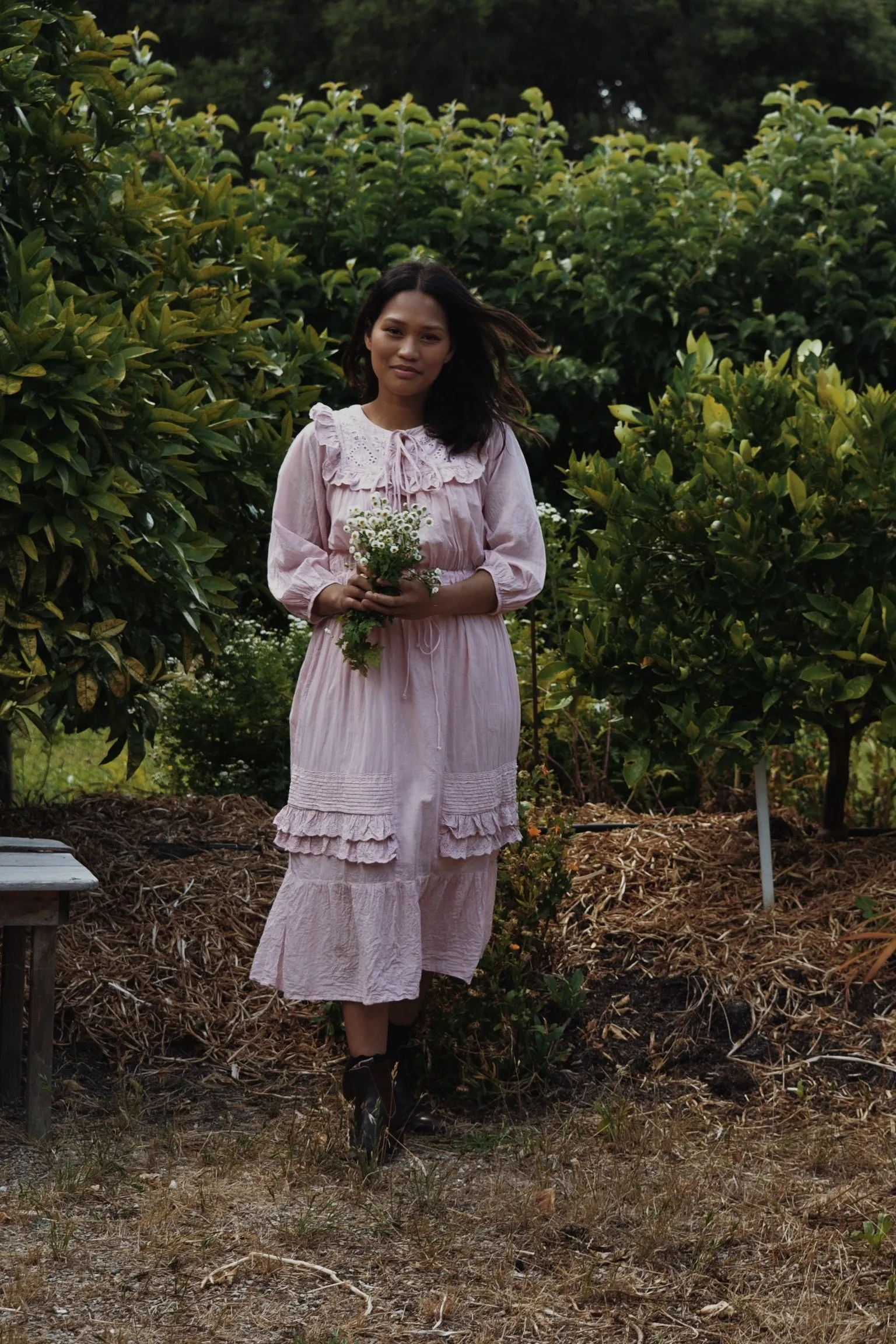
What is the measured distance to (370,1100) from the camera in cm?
344

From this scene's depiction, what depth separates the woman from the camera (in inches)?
135

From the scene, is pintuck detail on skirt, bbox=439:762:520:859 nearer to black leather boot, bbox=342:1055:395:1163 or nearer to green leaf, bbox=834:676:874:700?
black leather boot, bbox=342:1055:395:1163

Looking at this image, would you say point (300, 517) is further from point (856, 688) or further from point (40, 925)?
point (856, 688)

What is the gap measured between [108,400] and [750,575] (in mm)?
1751

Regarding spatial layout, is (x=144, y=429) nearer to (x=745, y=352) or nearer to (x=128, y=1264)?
(x=128, y=1264)

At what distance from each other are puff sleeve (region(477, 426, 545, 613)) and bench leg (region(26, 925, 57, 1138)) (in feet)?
4.18

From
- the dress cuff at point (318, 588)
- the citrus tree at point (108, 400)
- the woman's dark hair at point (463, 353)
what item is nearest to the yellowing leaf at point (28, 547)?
the citrus tree at point (108, 400)

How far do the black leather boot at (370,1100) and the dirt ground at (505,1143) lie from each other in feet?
0.20

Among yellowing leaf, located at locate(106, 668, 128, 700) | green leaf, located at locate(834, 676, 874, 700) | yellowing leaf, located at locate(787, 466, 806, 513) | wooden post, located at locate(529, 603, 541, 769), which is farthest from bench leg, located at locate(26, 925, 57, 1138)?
yellowing leaf, located at locate(787, 466, 806, 513)

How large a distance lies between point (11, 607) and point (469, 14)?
535 inches

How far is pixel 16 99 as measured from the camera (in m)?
4.21

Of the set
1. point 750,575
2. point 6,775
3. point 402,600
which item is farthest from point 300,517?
point 6,775

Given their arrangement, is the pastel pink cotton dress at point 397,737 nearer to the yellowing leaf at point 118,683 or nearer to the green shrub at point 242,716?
the yellowing leaf at point 118,683

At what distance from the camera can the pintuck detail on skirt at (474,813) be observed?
3490 millimetres
